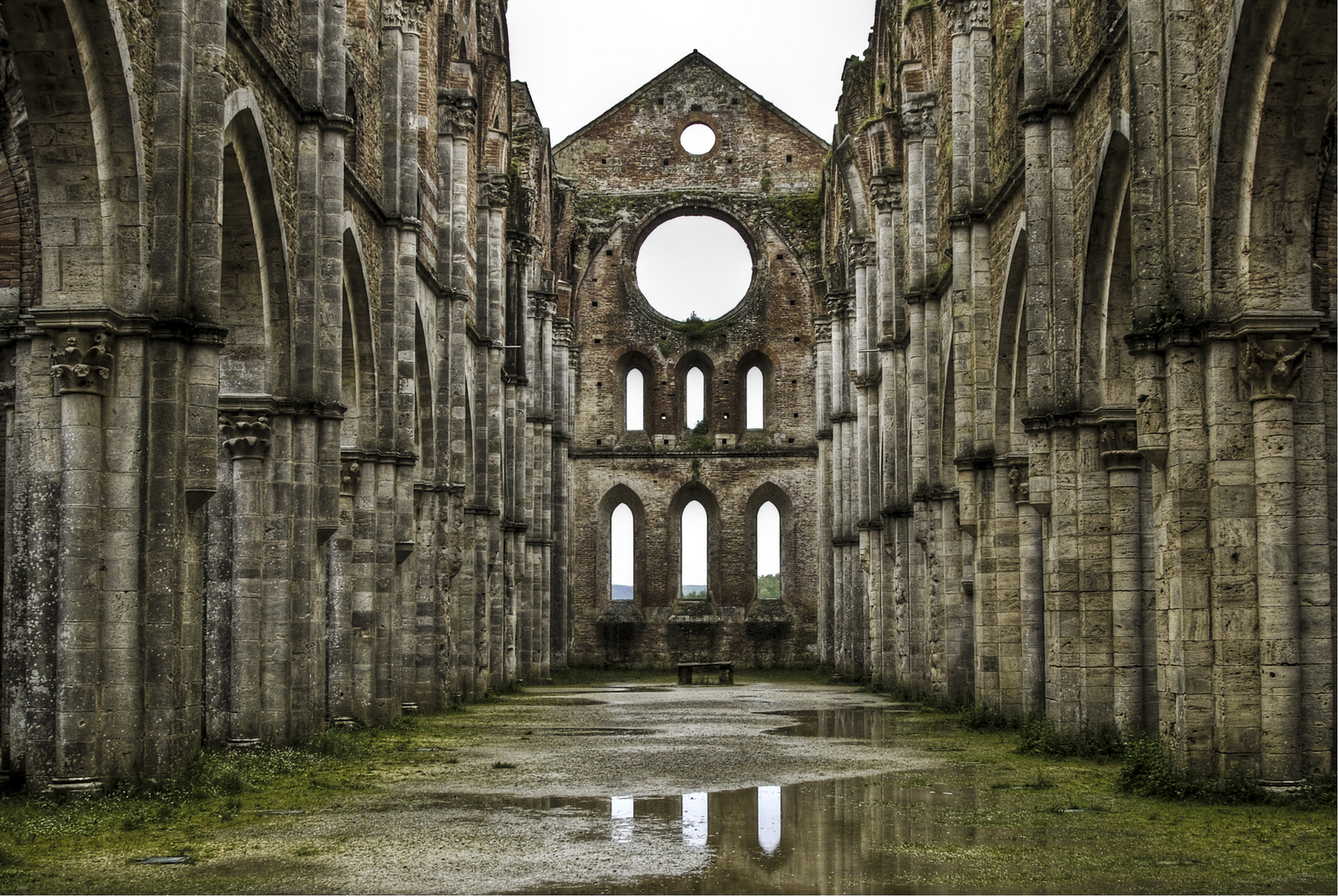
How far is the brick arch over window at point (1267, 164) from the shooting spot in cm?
1033

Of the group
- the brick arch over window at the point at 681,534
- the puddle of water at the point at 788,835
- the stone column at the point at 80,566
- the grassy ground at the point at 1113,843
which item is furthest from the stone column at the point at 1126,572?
the brick arch over window at the point at 681,534

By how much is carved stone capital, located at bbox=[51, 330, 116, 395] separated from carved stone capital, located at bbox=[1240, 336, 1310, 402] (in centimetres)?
834

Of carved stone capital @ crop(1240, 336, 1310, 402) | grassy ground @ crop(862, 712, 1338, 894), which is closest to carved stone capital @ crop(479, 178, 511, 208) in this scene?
grassy ground @ crop(862, 712, 1338, 894)

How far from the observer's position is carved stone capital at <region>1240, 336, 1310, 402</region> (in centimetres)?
1066

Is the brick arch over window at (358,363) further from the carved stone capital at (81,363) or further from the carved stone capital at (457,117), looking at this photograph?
the carved stone capital at (81,363)

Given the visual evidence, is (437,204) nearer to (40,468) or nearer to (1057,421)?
(1057,421)

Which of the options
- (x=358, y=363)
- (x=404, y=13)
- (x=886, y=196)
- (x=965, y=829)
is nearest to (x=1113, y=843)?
(x=965, y=829)

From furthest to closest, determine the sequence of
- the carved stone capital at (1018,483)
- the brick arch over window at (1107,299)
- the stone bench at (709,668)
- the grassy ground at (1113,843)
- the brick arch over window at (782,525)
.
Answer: the brick arch over window at (782,525) < the stone bench at (709,668) < the carved stone capital at (1018,483) < the brick arch over window at (1107,299) < the grassy ground at (1113,843)

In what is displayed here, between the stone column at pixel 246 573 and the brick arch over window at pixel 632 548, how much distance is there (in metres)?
29.5

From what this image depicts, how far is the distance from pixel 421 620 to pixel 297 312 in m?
8.02

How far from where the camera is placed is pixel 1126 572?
47.6 feet

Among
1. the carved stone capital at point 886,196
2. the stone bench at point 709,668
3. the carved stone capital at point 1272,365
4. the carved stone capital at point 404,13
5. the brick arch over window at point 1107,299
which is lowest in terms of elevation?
the stone bench at point 709,668

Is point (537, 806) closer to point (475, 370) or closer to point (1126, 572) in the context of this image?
point (1126, 572)

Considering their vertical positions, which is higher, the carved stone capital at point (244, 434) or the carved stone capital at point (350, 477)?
the carved stone capital at point (244, 434)
